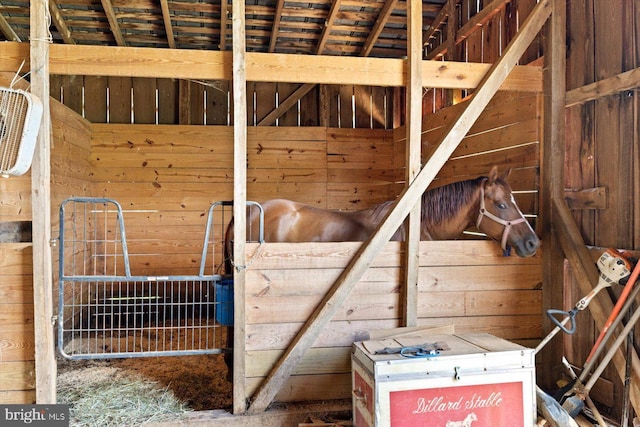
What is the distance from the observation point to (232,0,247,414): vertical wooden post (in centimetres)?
244

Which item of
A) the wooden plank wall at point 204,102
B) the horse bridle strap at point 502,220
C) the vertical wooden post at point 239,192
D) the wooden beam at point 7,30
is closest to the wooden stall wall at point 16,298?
the vertical wooden post at point 239,192

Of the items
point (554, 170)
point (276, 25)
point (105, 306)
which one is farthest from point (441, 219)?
point (105, 306)

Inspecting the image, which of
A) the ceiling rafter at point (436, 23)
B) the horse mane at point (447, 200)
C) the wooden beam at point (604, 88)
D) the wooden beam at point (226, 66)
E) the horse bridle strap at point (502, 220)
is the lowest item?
the horse bridle strap at point (502, 220)

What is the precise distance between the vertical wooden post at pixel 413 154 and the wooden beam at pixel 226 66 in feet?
0.24

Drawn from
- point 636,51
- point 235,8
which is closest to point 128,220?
point 235,8

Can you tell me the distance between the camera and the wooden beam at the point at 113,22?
3893mm

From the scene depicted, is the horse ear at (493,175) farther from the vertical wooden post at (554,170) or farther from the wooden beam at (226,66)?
the wooden beam at (226,66)

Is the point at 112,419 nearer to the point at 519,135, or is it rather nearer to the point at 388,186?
the point at 519,135

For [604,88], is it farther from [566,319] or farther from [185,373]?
[185,373]

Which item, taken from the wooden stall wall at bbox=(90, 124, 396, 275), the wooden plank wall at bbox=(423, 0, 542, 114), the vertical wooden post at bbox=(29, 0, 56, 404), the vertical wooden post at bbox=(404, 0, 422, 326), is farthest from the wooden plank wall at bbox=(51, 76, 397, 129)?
the vertical wooden post at bbox=(29, 0, 56, 404)

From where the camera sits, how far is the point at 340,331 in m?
2.63

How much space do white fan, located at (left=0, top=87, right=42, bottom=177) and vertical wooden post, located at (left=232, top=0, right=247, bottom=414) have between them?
0.99 meters

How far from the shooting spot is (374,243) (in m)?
2.55

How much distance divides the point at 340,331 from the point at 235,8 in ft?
6.32
